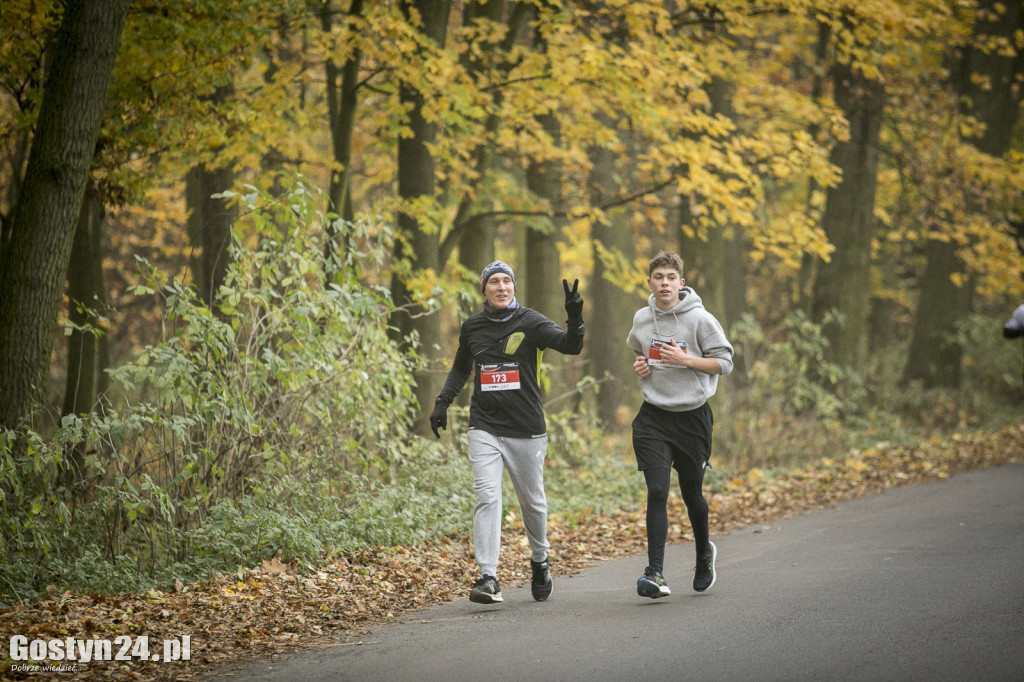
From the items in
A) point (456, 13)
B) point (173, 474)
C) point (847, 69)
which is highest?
point (456, 13)

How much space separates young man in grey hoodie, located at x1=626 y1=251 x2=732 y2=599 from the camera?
21.4 feet

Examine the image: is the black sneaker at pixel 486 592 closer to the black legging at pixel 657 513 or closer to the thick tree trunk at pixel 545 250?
the black legging at pixel 657 513

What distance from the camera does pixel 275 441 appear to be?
8492 mm

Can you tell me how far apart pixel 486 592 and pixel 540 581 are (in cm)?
51

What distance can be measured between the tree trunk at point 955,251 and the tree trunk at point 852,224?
3.44 m

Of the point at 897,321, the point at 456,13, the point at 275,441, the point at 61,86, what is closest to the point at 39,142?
the point at 61,86

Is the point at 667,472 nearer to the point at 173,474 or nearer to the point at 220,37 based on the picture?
the point at 173,474

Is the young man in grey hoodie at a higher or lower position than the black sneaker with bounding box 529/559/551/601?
higher

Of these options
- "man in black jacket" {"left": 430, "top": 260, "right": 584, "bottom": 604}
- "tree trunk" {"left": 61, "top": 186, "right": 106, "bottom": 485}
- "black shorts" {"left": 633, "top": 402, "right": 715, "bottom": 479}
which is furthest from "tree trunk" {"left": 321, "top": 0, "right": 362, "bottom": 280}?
"black shorts" {"left": 633, "top": 402, "right": 715, "bottom": 479}

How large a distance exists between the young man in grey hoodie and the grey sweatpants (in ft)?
2.31

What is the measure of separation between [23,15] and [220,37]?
1843 mm

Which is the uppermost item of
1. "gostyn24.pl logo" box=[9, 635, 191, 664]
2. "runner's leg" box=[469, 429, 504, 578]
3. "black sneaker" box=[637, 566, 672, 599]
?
"runner's leg" box=[469, 429, 504, 578]

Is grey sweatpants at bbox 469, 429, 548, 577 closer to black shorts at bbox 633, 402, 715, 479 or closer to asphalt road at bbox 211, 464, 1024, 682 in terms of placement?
asphalt road at bbox 211, 464, 1024, 682

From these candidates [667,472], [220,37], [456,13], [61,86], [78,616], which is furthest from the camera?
Result: [456,13]
